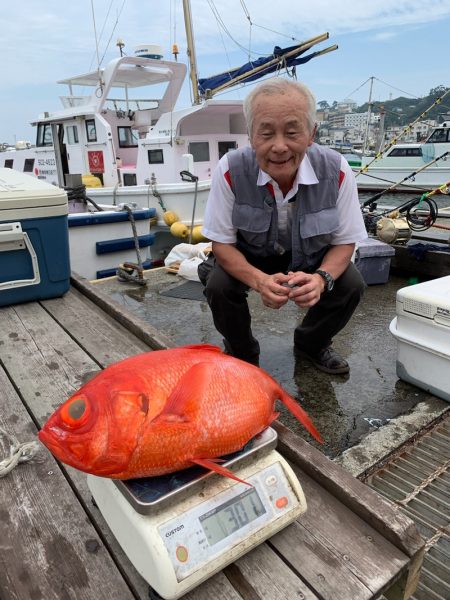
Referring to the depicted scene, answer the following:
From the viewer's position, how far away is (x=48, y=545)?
1203 millimetres

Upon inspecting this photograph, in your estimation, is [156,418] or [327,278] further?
[327,278]

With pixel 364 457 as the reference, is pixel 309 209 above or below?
above

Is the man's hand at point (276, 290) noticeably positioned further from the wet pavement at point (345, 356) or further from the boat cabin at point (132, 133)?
the boat cabin at point (132, 133)

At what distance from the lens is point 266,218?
7.95ft

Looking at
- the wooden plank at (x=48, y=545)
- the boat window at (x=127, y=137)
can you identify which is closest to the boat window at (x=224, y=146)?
the boat window at (x=127, y=137)

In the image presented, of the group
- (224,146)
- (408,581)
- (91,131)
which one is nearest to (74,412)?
(408,581)

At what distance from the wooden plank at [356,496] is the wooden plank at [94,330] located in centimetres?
110

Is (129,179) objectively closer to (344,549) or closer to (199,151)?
(199,151)

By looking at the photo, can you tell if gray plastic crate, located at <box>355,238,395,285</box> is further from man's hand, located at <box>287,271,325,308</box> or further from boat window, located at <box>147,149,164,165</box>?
boat window, located at <box>147,149,164,165</box>

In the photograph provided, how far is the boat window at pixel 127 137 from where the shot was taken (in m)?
11.4

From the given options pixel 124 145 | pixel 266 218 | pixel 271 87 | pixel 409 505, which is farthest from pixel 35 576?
pixel 124 145

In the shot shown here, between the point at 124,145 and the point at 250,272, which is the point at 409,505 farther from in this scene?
the point at 124,145

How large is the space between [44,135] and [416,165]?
18711mm

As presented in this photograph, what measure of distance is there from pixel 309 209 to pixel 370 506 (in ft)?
5.21
